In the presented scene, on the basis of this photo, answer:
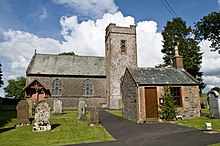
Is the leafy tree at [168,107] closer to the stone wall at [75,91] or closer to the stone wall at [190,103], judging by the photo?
the stone wall at [190,103]

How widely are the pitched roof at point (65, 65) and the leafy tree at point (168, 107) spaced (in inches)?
780

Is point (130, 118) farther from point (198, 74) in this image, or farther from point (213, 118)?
point (198, 74)

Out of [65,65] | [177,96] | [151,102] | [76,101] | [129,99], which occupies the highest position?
[65,65]

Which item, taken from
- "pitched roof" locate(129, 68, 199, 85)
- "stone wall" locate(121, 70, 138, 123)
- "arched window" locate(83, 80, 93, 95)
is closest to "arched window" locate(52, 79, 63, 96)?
"arched window" locate(83, 80, 93, 95)

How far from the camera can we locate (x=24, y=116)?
44.4ft

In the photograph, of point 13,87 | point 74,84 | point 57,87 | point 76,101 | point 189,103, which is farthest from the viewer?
point 13,87

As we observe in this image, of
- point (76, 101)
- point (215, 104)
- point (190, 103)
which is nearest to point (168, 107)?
point (190, 103)

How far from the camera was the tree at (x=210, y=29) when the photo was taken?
33.6 metres

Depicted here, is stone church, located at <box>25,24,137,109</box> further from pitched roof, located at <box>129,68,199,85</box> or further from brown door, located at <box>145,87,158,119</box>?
brown door, located at <box>145,87,158,119</box>

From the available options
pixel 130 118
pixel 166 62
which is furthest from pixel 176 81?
pixel 166 62

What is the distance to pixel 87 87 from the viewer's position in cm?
3241

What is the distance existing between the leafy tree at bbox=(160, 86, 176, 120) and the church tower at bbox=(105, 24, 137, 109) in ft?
53.1

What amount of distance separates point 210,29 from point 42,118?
1437 inches

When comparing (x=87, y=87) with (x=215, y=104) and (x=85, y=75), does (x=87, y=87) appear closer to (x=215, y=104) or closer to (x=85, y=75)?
(x=85, y=75)
